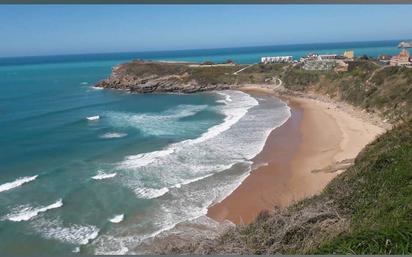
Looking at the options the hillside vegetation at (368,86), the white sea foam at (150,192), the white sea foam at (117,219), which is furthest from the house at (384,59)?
the white sea foam at (117,219)

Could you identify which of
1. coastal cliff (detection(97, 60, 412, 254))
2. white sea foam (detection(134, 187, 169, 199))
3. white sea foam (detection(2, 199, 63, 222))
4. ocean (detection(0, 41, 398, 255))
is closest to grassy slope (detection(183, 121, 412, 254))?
coastal cliff (detection(97, 60, 412, 254))

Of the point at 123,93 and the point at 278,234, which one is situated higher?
the point at 278,234

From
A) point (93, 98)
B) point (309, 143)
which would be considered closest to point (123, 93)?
point (93, 98)

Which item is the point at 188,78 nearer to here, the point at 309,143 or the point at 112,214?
the point at 309,143

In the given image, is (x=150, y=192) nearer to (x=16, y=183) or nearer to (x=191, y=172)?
(x=191, y=172)

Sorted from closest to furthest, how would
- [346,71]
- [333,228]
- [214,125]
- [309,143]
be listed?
[333,228] → [309,143] → [214,125] → [346,71]

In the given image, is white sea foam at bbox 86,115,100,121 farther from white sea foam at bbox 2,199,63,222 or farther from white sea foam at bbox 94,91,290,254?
white sea foam at bbox 2,199,63,222

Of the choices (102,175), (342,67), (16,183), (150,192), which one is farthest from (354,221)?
(342,67)

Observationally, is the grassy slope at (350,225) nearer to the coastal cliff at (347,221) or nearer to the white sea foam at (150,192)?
the coastal cliff at (347,221)
